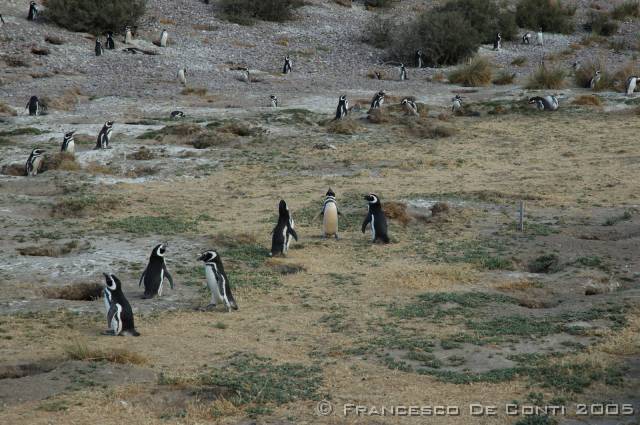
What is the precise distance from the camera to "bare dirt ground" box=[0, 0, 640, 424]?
22.4 feet

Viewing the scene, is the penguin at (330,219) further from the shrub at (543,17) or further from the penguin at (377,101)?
the shrub at (543,17)

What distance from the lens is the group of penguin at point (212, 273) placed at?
8.23 metres

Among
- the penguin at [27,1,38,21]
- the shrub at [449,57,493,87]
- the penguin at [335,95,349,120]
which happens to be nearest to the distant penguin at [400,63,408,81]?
the shrub at [449,57,493,87]

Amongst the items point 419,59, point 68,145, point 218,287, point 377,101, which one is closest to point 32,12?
point 419,59

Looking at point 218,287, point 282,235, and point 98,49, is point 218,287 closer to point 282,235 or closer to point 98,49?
point 282,235

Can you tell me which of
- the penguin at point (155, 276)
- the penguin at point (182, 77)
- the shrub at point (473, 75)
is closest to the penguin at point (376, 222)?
the penguin at point (155, 276)

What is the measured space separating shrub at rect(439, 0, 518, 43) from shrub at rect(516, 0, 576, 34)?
5.58 ft

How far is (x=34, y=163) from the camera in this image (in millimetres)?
16094

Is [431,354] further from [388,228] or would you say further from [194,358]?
[388,228]

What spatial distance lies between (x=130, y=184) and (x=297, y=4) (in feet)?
75.7

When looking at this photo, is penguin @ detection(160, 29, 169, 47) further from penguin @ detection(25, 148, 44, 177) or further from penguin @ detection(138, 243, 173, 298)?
penguin @ detection(138, 243, 173, 298)

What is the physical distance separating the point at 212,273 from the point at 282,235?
2.15 m

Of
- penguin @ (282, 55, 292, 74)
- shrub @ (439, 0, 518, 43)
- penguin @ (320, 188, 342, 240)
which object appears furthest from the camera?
shrub @ (439, 0, 518, 43)

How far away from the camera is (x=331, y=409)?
6.45 metres
